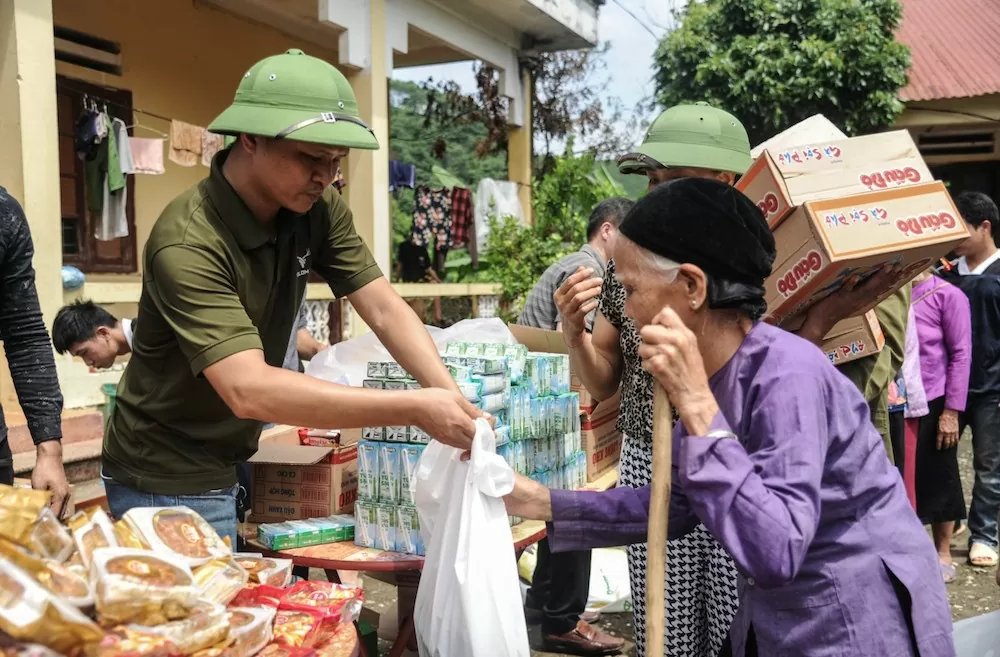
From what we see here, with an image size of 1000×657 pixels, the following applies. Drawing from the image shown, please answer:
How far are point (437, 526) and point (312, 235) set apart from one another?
2.72 ft

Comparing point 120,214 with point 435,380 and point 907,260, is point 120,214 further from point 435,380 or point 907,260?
point 907,260

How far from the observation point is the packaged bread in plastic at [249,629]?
1.46m

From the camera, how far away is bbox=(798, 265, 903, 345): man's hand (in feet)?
7.61

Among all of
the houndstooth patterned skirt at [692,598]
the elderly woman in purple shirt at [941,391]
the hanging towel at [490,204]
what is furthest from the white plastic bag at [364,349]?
the hanging towel at [490,204]

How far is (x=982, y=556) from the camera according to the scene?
5.14m

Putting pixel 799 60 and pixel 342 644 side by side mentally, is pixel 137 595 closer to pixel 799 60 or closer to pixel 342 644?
pixel 342 644

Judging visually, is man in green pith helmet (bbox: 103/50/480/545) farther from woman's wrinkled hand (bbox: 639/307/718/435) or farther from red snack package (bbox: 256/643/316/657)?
woman's wrinkled hand (bbox: 639/307/718/435)

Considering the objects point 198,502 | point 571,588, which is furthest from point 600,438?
point 198,502

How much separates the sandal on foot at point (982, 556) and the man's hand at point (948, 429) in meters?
0.73

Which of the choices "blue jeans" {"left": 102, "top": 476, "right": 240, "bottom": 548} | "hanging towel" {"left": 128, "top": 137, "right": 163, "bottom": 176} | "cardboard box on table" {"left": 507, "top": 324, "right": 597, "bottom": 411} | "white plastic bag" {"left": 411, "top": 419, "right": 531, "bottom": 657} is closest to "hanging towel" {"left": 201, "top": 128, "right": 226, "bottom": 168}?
"hanging towel" {"left": 128, "top": 137, "right": 163, "bottom": 176}

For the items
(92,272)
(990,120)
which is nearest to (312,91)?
(92,272)

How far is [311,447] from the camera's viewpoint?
2715mm

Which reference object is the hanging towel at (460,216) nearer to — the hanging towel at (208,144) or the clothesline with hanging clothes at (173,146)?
the clothesline with hanging clothes at (173,146)

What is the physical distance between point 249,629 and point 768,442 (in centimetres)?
96
